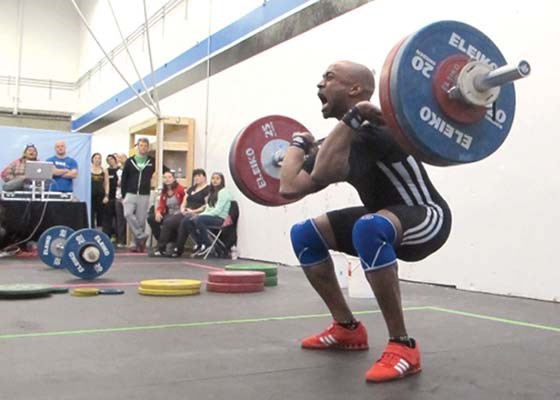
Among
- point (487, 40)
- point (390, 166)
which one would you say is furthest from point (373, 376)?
point (487, 40)

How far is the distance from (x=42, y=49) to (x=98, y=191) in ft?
19.6

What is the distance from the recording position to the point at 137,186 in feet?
20.5

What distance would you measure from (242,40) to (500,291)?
3.80 meters

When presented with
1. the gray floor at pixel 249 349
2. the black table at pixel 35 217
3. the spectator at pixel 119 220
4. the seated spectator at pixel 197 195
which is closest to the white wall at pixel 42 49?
the spectator at pixel 119 220

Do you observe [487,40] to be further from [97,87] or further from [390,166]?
[97,87]

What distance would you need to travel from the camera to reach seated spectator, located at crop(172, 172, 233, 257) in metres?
5.84

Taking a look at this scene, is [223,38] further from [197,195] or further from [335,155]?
[335,155]

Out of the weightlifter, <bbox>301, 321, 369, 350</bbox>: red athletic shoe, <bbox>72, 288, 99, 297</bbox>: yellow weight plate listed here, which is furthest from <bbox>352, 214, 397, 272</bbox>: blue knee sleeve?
<bbox>72, 288, 99, 297</bbox>: yellow weight plate

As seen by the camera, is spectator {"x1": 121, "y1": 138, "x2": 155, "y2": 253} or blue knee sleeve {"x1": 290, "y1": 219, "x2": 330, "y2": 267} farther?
spectator {"x1": 121, "y1": 138, "x2": 155, "y2": 253}

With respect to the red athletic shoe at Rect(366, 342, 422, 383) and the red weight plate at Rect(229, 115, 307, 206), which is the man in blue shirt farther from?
the red athletic shoe at Rect(366, 342, 422, 383)

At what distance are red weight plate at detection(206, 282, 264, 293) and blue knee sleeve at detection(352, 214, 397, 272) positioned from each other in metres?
1.78

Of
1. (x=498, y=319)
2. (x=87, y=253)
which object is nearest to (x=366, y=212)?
(x=498, y=319)

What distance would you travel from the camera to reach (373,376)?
1572 millimetres

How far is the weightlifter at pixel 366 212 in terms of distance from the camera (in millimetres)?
1649
